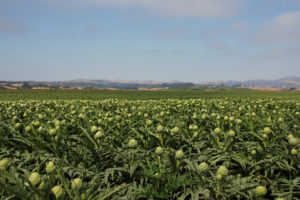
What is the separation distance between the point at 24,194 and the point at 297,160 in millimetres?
2460

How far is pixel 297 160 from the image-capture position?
201cm

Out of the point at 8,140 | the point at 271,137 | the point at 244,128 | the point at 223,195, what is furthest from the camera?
the point at 244,128

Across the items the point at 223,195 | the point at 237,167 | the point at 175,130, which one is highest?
the point at 175,130

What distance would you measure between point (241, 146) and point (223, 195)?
138 centimetres

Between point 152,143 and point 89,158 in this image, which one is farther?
point 152,143

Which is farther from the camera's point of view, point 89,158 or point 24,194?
point 89,158

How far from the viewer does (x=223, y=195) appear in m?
1.45

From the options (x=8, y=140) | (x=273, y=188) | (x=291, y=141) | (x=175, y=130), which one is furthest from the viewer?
(x=8, y=140)

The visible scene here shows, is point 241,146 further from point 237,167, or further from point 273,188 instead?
point 273,188

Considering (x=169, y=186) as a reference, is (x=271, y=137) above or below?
above

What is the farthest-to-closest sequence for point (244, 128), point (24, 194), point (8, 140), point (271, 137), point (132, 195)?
point (244, 128) → point (8, 140) → point (271, 137) → point (132, 195) → point (24, 194)

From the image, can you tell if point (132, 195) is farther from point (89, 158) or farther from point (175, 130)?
point (175, 130)

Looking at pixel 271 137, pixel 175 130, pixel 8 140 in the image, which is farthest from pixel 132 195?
pixel 8 140

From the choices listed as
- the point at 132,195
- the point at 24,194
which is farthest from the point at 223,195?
the point at 24,194
